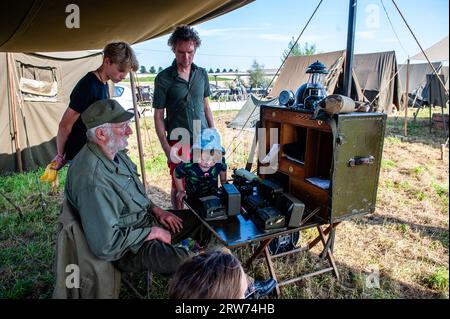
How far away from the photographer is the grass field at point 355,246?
2.46 m

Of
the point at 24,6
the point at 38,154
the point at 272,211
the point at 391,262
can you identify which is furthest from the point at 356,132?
the point at 38,154

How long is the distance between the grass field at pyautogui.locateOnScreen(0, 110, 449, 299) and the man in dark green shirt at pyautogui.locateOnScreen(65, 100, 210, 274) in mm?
701

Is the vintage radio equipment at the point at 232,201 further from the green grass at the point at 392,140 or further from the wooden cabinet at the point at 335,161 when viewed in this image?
the green grass at the point at 392,140

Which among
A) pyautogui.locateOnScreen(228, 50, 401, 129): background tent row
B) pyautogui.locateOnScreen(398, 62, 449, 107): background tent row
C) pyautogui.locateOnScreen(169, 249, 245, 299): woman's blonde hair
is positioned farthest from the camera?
pyautogui.locateOnScreen(228, 50, 401, 129): background tent row

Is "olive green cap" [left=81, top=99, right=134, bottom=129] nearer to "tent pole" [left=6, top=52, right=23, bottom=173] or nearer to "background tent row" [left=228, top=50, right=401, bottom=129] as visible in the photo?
"tent pole" [left=6, top=52, right=23, bottom=173]

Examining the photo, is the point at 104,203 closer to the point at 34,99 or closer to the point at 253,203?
the point at 253,203

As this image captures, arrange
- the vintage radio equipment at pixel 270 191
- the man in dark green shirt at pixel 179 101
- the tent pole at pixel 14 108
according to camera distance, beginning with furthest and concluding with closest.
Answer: the tent pole at pixel 14 108 → the man in dark green shirt at pixel 179 101 → the vintage radio equipment at pixel 270 191

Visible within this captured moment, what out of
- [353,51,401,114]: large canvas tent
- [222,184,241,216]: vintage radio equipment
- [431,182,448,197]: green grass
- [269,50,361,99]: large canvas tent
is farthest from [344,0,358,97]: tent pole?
[353,51,401,114]: large canvas tent

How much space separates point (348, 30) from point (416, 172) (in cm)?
393

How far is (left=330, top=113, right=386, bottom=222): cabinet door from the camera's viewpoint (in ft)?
6.07

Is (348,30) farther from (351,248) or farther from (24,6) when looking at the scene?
(24,6)

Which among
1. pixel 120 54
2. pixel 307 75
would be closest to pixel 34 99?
pixel 120 54

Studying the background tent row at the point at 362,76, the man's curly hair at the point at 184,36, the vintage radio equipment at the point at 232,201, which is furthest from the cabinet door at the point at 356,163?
the background tent row at the point at 362,76

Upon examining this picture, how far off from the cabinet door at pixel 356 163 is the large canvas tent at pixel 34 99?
18.4 feet
